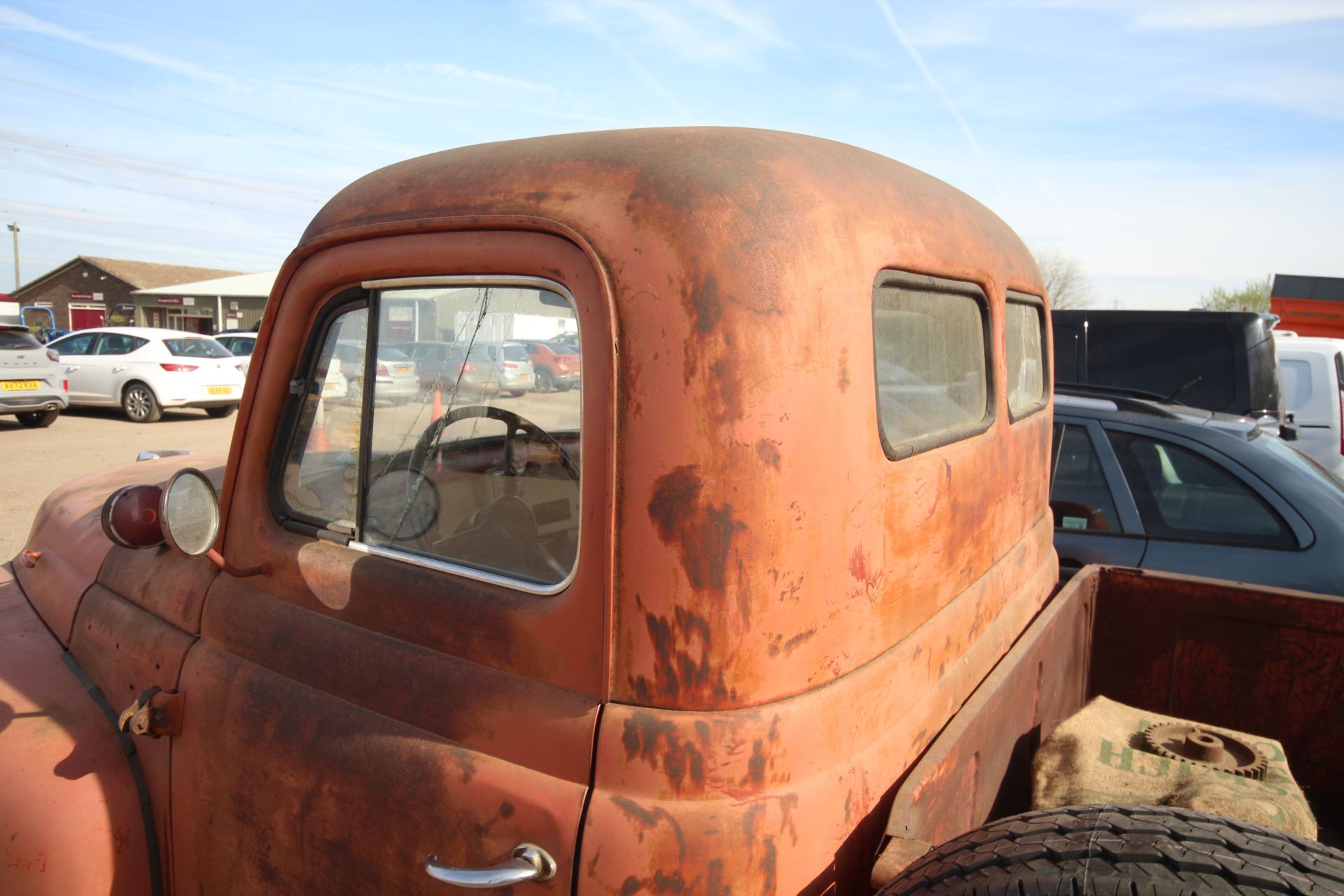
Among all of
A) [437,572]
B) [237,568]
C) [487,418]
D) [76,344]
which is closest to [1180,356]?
[487,418]

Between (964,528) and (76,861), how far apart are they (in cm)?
182

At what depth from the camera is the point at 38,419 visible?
15.0m

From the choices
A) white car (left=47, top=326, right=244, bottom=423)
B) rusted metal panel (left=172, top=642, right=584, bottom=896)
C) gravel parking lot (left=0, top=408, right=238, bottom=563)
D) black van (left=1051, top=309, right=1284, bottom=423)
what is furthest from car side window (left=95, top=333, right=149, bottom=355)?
rusted metal panel (left=172, top=642, right=584, bottom=896)

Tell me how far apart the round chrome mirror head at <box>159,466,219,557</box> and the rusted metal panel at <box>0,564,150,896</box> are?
485 millimetres

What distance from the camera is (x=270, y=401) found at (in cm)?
183

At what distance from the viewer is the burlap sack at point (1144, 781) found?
173 cm

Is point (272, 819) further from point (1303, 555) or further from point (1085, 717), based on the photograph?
point (1303, 555)

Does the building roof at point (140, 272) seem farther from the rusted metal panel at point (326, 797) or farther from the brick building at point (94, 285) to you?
the rusted metal panel at point (326, 797)

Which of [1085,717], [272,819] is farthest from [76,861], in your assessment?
[1085,717]

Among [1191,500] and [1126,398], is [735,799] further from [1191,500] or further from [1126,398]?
[1126,398]

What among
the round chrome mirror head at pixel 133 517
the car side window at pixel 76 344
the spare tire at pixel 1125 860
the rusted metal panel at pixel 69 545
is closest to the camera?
the spare tire at pixel 1125 860

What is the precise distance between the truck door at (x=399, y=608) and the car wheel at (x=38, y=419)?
51.4 ft

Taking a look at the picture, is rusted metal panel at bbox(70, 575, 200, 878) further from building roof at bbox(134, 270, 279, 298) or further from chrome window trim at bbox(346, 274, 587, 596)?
building roof at bbox(134, 270, 279, 298)

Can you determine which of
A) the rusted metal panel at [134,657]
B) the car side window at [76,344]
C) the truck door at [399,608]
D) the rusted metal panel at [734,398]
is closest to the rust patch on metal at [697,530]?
the rusted metal panel at [734,398]
